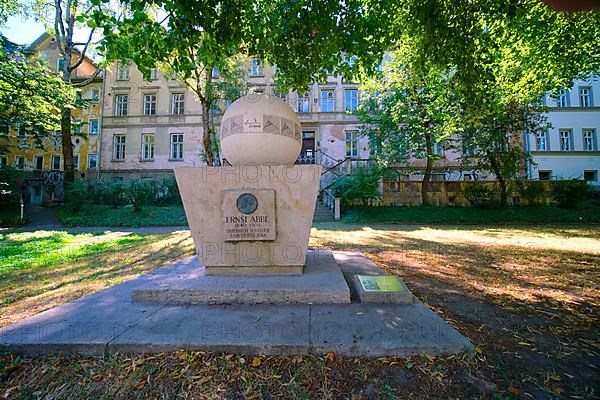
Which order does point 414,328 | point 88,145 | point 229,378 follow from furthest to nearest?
1. point 88,145
2. point 414,328
3. point 229,378

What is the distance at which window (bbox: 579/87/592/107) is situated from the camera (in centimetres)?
2544

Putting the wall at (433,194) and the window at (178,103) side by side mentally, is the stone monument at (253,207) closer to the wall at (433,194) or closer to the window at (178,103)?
the wall at (433,194)

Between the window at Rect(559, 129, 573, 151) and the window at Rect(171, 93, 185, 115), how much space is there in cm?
3589

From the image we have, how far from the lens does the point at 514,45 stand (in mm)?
9391

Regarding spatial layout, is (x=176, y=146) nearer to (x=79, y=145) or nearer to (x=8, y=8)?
(x=79, y=145)

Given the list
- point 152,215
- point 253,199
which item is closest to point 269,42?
point 253,199

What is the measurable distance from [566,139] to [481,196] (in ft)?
52.1

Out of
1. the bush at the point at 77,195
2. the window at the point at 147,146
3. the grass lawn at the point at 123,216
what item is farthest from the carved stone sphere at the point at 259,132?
the window at the point at 147,146

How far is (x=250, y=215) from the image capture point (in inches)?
148

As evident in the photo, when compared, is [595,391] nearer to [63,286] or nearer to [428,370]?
Result: [428,370]

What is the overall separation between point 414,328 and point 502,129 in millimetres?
17767

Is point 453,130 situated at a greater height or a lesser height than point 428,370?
greater

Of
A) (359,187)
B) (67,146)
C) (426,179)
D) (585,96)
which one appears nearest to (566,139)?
(585,96)

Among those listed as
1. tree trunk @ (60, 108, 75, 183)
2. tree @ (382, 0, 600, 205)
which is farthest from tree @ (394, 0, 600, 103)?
tree trunk @ (60, 108, 75, 183)
